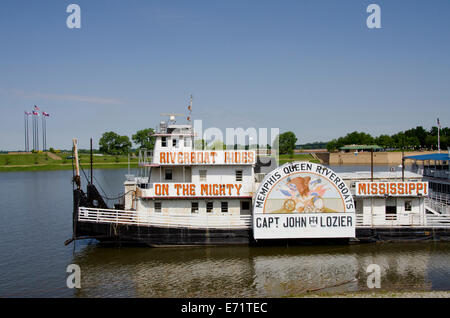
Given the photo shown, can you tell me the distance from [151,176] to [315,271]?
12837 millimetres

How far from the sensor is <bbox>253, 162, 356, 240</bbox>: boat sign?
23.9 m

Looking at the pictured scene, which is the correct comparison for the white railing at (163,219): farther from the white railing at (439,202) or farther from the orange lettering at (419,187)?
the white railing at (439,202)

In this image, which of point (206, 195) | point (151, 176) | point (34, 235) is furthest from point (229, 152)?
point (34, 235)

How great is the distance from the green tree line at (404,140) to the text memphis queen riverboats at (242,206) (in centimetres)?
10972

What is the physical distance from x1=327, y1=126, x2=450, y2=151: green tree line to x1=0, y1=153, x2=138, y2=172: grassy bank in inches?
3152

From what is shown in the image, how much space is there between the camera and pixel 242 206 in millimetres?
26312

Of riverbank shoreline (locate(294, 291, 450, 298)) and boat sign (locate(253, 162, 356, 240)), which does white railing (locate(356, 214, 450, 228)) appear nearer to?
boat sign (locate(253, 162, 356, 240))

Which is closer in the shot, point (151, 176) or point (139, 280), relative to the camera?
point (139, 280)

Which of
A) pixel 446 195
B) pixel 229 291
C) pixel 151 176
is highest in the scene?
pixel 151 176

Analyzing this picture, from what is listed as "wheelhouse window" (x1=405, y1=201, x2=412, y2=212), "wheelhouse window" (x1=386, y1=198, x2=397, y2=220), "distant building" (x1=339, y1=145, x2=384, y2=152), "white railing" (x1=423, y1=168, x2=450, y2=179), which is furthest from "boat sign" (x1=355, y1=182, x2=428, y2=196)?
"distant building" (x1=339, y1=145, x2=384, y2=152)

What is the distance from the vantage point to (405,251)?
24.1m

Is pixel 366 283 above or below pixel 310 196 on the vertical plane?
below

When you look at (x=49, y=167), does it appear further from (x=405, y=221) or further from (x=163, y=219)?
(x=405, y=221)

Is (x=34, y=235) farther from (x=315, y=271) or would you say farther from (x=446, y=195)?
(x=446, y=195)
